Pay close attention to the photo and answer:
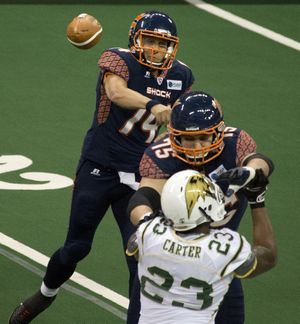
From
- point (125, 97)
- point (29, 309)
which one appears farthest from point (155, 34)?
point (29, 309)

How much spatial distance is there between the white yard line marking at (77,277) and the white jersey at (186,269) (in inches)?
111

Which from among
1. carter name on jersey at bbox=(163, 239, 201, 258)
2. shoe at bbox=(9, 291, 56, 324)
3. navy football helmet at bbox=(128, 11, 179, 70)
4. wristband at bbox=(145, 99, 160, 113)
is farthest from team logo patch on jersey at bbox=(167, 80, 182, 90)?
carter name on jersey at bbox=(163, 239, 201, 258)

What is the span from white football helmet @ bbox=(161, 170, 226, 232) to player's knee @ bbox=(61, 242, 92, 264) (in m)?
2.41

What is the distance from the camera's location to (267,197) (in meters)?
10.6

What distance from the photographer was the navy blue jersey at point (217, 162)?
255 inches

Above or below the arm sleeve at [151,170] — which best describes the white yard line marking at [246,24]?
below

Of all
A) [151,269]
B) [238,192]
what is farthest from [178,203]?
[238,192]

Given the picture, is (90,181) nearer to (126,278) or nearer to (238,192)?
(126,278)

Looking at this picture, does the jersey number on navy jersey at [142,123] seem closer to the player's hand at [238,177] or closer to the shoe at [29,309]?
the shoe at [29,309]

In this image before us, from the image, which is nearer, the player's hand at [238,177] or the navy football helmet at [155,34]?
the player's hand at [238,177]

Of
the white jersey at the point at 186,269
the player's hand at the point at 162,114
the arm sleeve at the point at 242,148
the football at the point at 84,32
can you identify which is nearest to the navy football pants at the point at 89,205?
the player's hand at the point at 162,114

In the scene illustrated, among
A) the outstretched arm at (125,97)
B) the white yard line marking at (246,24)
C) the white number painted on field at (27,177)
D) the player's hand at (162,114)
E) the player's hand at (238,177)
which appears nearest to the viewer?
the player's hand at (238,177)

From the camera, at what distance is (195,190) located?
5.59m

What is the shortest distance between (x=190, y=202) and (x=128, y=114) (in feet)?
8.08
